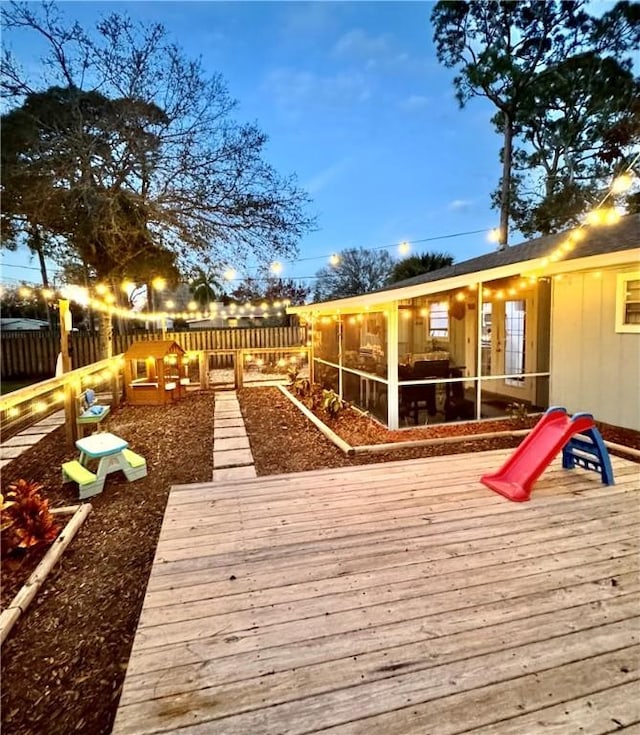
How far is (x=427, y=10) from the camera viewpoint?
725 inches

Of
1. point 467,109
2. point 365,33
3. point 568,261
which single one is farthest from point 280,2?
point 467,109

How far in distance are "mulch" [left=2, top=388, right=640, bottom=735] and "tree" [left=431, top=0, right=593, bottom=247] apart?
15020 millimetres

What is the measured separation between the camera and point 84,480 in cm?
371

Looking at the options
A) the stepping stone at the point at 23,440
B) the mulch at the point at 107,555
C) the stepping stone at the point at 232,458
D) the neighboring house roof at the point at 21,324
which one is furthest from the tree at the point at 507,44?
the neighboring house roof at the point at 21,324

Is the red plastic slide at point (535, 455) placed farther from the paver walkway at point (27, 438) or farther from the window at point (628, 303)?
the paver walkway at point (27, 438)

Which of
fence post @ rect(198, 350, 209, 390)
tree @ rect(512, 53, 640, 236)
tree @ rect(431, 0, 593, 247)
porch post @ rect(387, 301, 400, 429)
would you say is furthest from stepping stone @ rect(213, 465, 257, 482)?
tree @ rect(512, 53, 640, 236)

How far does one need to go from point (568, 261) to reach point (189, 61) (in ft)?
29.9

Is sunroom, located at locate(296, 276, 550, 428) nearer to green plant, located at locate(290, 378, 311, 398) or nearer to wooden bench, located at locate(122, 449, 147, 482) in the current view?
green plant, located at locate(290, 378, 311, 398)

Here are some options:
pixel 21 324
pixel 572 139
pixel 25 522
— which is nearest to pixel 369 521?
pixel 25 522

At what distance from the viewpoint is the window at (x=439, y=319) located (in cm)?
611

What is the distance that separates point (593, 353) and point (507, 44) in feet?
62.1

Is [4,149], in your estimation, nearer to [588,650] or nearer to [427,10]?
[588,650]

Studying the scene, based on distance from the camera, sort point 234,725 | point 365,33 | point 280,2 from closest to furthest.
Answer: point 234,725, point 280,2, point 365,33

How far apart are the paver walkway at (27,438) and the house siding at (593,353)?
24.6 ft
